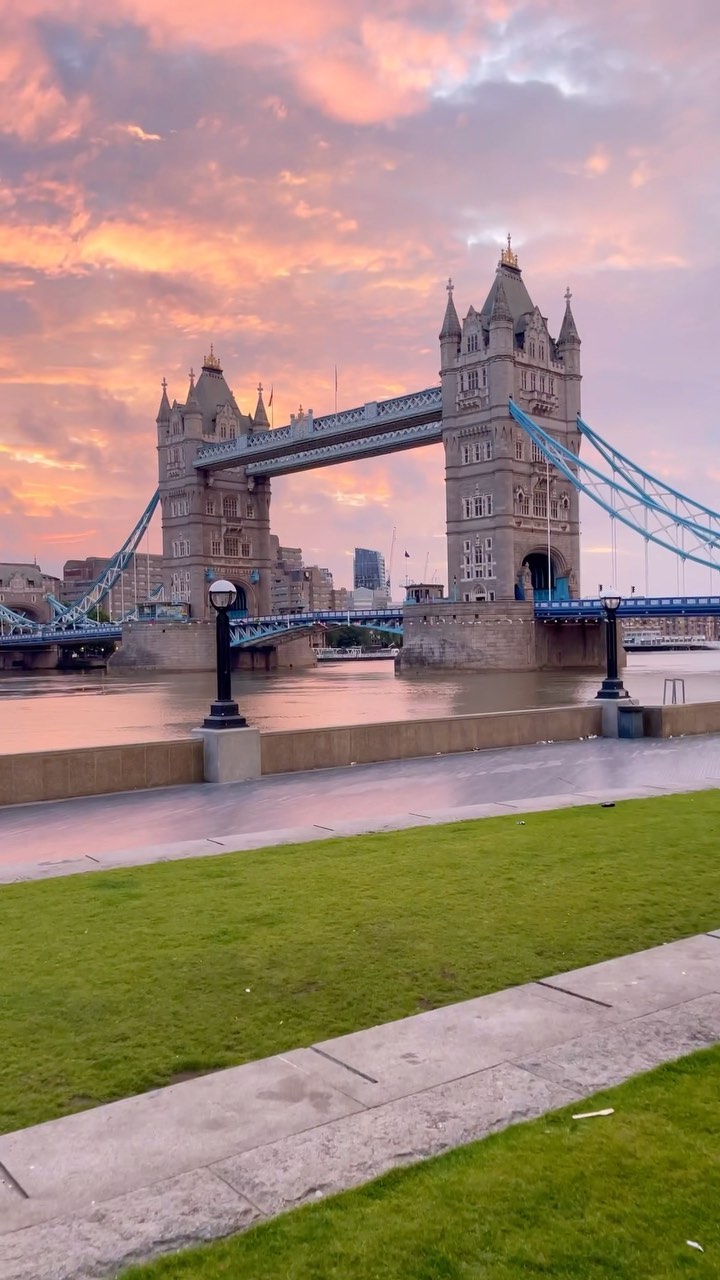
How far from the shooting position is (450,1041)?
4.49 meters

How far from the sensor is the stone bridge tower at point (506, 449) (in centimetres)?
8162

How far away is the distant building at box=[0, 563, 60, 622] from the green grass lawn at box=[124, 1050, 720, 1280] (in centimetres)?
17227

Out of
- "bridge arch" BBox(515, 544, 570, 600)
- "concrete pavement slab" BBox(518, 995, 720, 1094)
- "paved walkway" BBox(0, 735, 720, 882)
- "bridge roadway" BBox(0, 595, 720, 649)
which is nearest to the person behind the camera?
"concrete pavement slab" BBox(518, 995, 720, 1094)

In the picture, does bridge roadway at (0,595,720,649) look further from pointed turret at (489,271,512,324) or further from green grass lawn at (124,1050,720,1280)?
green grass lawn at (124,1050,720,1280)

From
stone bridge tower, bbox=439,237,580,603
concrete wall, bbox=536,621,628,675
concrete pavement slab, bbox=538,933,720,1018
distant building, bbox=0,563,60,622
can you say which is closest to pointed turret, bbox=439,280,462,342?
stone bridge tower, bbox=439,237,580,603

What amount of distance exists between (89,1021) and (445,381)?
280 feet

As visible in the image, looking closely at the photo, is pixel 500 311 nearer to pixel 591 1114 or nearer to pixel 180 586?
pixel 180 586

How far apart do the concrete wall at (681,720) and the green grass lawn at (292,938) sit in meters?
10.1

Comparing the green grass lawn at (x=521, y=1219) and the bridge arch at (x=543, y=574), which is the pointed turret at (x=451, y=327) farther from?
the green grass lawn at (x=521, y=1219)

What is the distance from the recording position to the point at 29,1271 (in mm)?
2916

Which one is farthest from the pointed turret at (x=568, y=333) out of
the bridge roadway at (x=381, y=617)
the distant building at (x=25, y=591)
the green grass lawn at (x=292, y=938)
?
the distant building at (x=25, y=591)

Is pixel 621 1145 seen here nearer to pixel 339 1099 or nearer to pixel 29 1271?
pixel 339 1099

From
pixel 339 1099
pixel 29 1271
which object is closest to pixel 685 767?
pixel 339 1099

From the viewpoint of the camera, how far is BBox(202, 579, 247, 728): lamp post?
13695 mm
